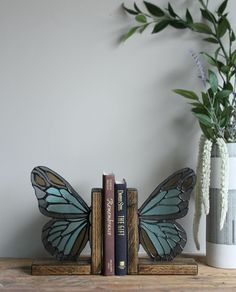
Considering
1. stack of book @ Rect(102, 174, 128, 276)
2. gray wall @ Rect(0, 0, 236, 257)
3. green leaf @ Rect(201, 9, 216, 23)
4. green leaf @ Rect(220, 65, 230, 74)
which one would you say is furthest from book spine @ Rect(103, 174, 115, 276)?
green leaf @ Rect(201, 9, 216, 23)

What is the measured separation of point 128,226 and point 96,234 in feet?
0.25

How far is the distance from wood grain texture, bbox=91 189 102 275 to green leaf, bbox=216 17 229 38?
54 centimetres

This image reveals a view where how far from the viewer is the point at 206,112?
39.1 inches

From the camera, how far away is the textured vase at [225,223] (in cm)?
94

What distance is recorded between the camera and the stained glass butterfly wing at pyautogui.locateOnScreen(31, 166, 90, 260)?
93cm

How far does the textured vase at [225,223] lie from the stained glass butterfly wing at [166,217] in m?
0.06

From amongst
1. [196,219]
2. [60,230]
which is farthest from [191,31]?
[60,230]

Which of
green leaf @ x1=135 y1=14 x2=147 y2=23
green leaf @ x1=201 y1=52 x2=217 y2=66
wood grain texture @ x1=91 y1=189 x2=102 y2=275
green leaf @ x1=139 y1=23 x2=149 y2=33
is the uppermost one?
green leaf @ x1=135 y1=14 x2=147 y2=23

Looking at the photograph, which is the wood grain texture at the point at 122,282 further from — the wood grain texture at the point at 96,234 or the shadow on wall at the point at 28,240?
the shadow on wall at the point at 28,240

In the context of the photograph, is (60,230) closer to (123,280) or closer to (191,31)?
(123,280)

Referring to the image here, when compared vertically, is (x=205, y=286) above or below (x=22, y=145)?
below

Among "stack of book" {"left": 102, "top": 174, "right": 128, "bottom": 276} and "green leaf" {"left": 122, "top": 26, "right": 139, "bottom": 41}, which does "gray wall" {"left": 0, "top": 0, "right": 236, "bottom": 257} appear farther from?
"stack of book" {"left": 102, "top": 174, "right": 128, "bottom": 276}

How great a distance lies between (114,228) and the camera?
35.9 inches

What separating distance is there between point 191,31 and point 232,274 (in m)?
0.66
